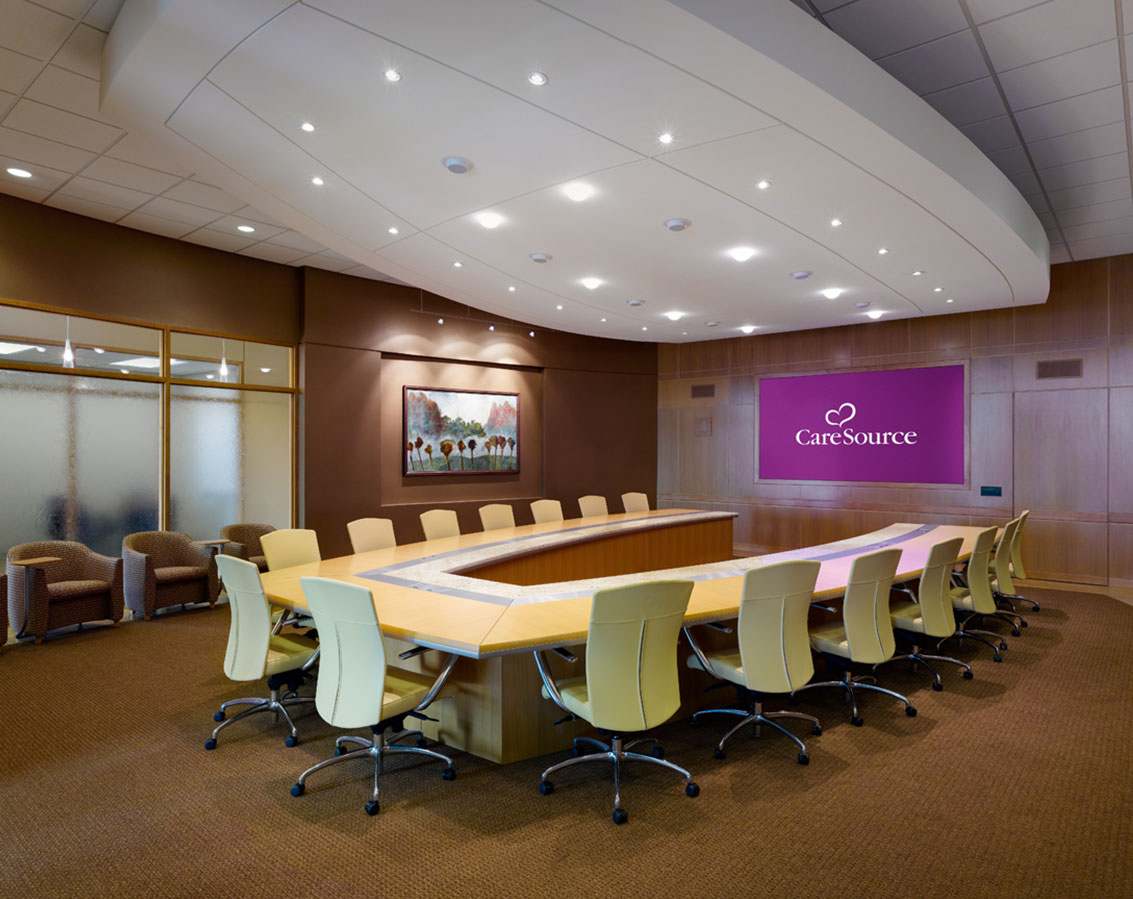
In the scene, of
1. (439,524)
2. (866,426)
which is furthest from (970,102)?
(866,426)

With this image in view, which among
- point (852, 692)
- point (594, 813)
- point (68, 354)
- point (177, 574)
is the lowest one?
point (594, 813)

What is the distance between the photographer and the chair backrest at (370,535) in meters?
5.77

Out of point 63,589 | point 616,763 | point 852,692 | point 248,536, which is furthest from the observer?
point 248,536

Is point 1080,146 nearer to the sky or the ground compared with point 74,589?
nearer to the sky

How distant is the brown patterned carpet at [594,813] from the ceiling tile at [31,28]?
12.6ft

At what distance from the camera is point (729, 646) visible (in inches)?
161

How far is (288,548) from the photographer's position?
4910 millimetres

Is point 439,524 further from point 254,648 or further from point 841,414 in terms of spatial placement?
point 841,414

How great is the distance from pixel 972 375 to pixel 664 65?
7.56 meters

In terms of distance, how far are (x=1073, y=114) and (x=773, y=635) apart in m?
4.22

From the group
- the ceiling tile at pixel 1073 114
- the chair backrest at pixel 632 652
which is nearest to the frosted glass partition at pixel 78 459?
the chair backrest at pixel 632 652

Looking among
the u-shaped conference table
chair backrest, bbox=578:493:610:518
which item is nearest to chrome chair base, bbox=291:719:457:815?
the u-shaped conference table

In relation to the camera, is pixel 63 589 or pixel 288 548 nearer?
pixel 288 548

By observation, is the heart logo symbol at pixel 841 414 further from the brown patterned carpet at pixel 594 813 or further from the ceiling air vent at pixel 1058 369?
the brown patterned carpet at pixel 594 813
